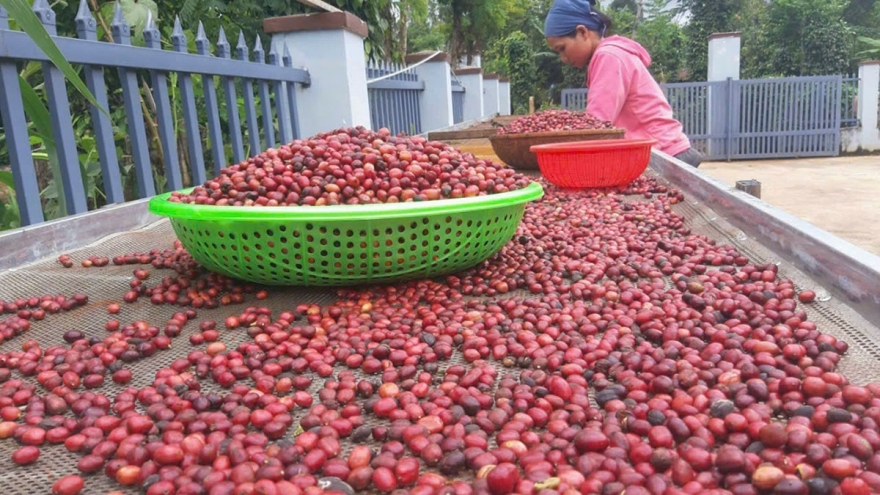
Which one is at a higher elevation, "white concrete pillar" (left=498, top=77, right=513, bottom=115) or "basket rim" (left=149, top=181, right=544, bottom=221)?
"white concrete pillar" (left=498, top=77, right=513, bottom=115)

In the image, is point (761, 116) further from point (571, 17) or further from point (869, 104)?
point (571, 17)

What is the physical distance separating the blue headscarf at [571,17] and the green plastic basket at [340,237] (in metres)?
2.90

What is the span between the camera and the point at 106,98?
3148 mm

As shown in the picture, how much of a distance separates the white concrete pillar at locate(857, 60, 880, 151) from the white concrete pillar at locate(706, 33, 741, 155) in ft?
9.41

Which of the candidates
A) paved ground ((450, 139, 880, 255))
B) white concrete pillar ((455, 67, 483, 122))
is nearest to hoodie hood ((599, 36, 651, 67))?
paved ground ((450, 139, 880, 255))

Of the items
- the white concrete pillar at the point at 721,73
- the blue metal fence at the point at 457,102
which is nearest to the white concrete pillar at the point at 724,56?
the white concrete pillar at the point at 721,73

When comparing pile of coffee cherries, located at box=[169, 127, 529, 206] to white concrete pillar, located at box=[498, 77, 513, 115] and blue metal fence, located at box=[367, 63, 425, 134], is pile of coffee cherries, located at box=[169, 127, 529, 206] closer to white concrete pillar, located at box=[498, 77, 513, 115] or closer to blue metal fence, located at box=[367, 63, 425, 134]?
blue metal fence, located at box=[367, 63, 425, 134]

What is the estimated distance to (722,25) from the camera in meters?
21.8

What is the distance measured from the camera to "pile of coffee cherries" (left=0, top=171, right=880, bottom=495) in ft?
3.51

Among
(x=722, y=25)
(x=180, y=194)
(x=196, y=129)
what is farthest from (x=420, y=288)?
(x=722, y=25)

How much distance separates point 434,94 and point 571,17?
4.54 m

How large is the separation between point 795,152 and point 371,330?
16161 millimetres

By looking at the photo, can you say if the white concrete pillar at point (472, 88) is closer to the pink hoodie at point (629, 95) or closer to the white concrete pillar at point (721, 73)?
the white concrete pillar at point (721, 73)

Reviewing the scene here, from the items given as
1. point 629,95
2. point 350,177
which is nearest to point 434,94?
point 629,95
